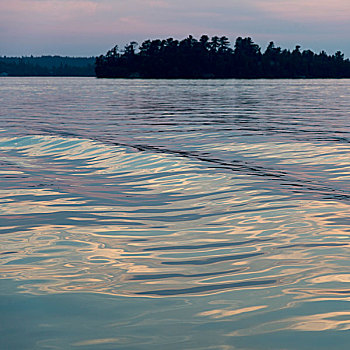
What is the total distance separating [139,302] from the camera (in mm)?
5391

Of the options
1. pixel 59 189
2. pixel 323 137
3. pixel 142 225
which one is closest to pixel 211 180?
pixel 59 189

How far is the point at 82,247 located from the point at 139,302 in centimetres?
203

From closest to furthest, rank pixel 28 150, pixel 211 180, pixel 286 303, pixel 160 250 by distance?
pixel 286 303 < pixel 160 250 < pixel 211 180 < pixel 28 150

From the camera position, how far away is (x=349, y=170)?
13.3 m

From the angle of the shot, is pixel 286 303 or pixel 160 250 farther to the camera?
pixel 160 250

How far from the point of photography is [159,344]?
14.8 feet

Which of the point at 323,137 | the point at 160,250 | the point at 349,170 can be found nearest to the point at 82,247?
the point at 160,250

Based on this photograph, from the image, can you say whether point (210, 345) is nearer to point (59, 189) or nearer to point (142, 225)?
point (142, 225)

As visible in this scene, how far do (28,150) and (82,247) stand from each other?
11175 mm

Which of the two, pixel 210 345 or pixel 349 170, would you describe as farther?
pixel 349 170

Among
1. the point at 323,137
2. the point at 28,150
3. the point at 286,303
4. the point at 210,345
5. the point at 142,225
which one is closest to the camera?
Result: the point at 210,345

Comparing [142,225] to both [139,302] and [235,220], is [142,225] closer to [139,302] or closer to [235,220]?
[235,220]

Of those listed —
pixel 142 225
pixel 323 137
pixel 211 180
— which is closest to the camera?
pixel 142 225

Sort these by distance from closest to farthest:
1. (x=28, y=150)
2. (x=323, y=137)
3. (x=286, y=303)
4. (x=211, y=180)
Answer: (x=286, y=303)
(x=211, y=180)
(x=28, y=150)
(x=323, y=137)
